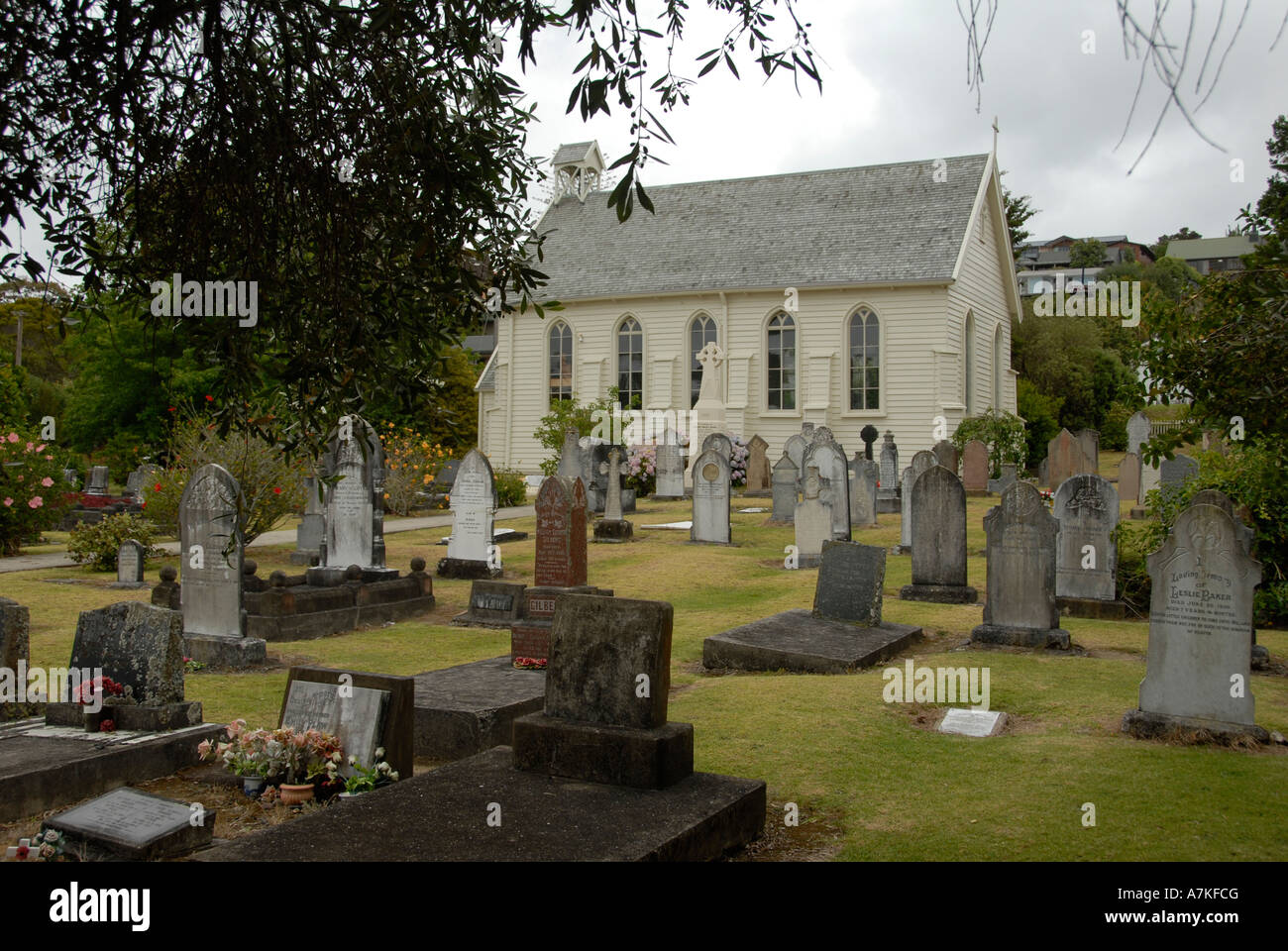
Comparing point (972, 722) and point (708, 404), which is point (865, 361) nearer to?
point (708, 404)

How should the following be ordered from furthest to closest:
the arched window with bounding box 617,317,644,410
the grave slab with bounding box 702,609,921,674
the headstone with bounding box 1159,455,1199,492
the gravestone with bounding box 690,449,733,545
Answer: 1. the arched window with bounding box 617,317,644,410
2. the gravestone with bounding box 690,449,733,545
3. the headstone with bounding box 1159,455,1199,492
4. the grave slab with bounding box 702,609,921,674

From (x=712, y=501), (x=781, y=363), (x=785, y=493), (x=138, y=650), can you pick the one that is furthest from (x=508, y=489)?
(x=138, y=650)

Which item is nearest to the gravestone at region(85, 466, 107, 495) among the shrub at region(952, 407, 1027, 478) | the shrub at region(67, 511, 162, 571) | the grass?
the shrub at region(67, 511, 162, 571)

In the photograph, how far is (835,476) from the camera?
19141 millimetres

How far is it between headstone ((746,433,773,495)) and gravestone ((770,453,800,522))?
7.04m

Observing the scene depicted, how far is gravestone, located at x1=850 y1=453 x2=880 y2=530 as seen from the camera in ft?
70.6

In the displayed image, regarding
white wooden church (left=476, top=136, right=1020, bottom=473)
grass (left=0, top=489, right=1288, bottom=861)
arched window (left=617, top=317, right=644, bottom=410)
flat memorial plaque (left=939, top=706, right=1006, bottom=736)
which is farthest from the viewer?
arched window (left=617, top=317, right=644, bottom=410)


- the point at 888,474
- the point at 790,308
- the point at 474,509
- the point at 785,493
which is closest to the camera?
the point at 474,509

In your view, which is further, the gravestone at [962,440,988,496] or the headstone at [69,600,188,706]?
the gravestone at [962,440,988,496]

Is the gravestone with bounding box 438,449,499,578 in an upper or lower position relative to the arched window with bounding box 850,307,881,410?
lower

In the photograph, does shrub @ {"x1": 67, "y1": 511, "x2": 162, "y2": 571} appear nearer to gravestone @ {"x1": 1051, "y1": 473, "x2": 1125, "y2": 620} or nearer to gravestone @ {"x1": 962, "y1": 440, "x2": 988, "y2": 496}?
gravestone @ {"x1": 1051, "y1": 473, "x2": 1125, "y2": 620}

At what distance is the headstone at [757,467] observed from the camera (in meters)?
29.9

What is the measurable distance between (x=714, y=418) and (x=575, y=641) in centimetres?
2654

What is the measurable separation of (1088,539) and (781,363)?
21180mm
